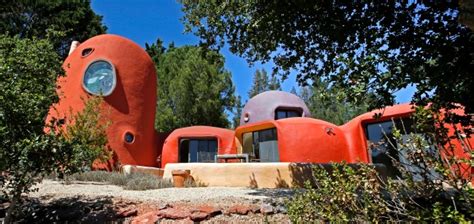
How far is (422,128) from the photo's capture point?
317 cm

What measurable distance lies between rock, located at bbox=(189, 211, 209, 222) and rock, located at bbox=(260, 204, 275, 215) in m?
1.15

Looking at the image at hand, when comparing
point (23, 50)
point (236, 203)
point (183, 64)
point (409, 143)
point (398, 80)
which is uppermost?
point (183, 64)

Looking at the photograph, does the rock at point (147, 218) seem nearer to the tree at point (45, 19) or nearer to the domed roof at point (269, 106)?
the domed roof at point (269, 106)

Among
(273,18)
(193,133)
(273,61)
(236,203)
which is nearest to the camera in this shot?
(236,203)

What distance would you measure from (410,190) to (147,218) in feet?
15.7

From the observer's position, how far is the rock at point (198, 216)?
20.0 feet

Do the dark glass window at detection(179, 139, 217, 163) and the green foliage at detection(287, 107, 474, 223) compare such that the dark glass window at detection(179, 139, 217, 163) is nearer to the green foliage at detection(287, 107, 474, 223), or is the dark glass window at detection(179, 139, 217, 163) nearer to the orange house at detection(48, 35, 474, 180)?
the orange house at detection(48, 35, 474, 180)

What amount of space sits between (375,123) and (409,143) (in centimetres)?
1415

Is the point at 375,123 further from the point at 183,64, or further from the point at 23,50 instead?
the point at 183,64

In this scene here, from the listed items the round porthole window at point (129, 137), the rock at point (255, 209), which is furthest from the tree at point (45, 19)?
the rock at point (255, 209)

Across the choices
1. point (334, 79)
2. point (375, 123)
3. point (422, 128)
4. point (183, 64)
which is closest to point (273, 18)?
point (334, 79)

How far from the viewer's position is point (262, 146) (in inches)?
738

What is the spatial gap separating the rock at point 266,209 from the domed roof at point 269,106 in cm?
1527

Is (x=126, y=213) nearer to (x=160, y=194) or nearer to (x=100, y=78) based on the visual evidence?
(x=160, y=194)
